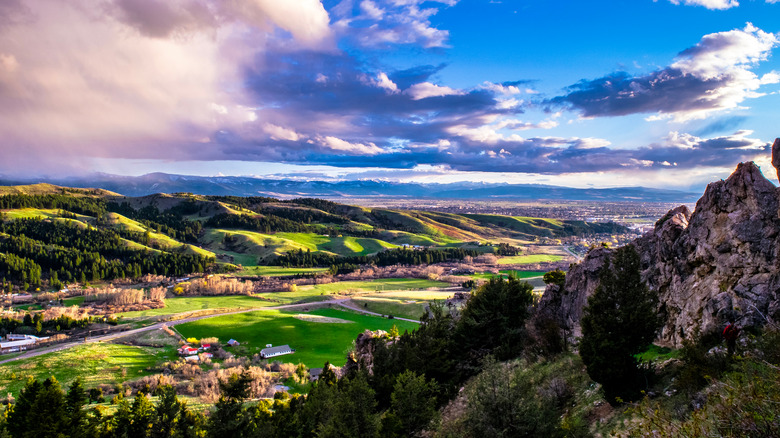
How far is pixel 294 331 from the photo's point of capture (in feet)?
281

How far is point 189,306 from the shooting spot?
356 ft

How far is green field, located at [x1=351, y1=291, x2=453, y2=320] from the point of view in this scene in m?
94.2

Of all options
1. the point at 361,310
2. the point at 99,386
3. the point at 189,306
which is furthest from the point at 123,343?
the point at 361,310

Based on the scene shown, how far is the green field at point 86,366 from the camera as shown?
58.2 m

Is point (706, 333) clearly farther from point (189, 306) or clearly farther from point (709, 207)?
point (189, 306)

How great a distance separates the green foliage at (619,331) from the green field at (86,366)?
66775 mm

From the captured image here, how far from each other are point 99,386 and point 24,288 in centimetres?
10868

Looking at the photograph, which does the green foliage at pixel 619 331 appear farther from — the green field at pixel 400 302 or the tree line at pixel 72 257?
the tree line at pixel 72 257

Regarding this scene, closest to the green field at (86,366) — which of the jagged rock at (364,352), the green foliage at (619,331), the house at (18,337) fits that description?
the house at (18,337)

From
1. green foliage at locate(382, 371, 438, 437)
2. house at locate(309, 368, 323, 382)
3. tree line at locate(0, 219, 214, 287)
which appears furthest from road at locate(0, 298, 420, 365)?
tree line at locate(0, 219, 214, 287)

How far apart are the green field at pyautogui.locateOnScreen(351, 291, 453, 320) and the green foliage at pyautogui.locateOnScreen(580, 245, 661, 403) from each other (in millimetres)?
74284

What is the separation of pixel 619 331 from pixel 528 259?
168273mm

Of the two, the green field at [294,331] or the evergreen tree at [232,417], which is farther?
the green field at [294,331]

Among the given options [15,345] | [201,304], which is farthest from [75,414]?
[201,304]
